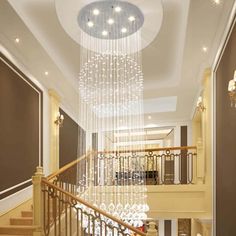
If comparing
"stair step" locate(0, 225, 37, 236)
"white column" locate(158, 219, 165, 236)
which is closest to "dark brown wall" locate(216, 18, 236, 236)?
"stair step" locate(0, 225, 37, 236)

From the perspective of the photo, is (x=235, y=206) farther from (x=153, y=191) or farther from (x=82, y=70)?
(x=82, y=70)

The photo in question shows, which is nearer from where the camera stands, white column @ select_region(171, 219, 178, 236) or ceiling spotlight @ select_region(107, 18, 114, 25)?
ceiling spotlight @ select_region(107, 18, 114, 25)

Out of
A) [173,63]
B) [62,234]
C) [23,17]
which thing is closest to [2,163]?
[62,234]

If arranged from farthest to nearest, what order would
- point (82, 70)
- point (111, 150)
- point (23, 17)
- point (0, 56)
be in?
point (111, 150), point (82, 70), point (0, 56), point (23, 17)

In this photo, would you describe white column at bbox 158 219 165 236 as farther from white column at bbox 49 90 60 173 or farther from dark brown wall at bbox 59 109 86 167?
white column at bbox 49 90 60 173

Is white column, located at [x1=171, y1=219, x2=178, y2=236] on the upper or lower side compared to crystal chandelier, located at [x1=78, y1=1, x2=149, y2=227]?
lower

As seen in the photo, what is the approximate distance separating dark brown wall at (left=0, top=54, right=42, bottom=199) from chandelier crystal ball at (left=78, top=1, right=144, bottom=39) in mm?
1747

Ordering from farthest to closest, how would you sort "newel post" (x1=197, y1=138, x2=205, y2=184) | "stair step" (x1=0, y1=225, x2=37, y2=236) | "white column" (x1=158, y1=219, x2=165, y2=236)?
"white column" (x1=158, y1=219, x2=165, y2=236) → "newel post" (x1=197, y1=138, x2=205, y2=184) → "stair step" (x1=0, y1=225, x2=37, y2=236)

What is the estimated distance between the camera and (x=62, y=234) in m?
4.60

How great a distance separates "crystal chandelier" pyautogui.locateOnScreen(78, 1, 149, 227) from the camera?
467 centimetres

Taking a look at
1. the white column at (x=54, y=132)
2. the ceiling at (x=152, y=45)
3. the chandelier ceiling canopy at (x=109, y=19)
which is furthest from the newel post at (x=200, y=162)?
the white column at (x=54, y=132)

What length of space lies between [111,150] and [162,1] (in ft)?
15.3

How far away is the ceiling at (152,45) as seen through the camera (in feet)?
13.6

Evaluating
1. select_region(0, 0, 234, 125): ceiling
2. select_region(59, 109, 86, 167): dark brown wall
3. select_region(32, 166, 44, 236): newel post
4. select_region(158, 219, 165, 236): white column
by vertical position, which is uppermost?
select_region(0, 0, 234, 125): ceiling
